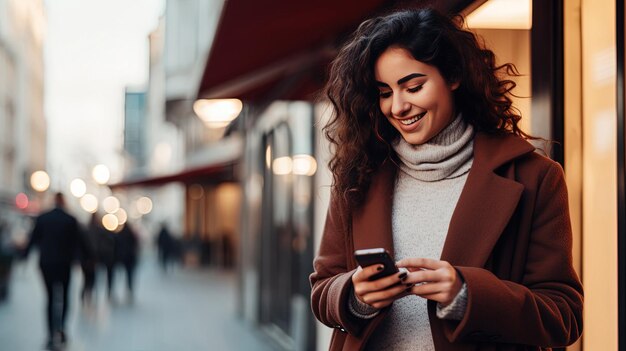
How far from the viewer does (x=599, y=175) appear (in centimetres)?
362

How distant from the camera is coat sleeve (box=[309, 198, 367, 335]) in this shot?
2115 millimetres

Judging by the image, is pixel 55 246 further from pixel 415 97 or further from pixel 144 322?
pixel 415 97

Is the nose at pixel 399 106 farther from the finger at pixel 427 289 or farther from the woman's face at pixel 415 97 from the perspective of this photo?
the finger at pixel 427 289

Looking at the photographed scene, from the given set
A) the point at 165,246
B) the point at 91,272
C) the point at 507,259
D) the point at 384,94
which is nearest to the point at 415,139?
the point at 384,94

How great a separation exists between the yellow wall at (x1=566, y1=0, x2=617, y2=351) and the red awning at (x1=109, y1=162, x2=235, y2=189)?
2173cm

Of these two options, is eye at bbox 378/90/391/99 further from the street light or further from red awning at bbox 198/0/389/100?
the street light

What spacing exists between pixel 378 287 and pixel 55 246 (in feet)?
28.0

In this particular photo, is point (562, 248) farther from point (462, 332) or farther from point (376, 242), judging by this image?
point (376, 242)

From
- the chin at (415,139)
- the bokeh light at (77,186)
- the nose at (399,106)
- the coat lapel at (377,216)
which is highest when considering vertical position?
the nose at (399,106)

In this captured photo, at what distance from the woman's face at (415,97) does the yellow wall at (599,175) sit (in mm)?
1611

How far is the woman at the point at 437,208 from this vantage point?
74.0 inches

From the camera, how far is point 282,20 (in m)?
6.61

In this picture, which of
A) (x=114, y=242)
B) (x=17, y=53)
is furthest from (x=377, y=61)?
(x=17, y=53)

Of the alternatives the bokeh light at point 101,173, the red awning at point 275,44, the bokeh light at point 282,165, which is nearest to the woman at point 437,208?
the red awning at point 275,44
